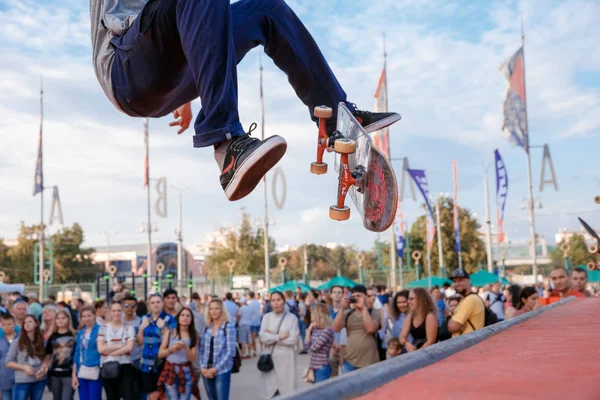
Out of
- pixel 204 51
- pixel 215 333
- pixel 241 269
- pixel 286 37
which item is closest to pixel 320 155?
pixel 286 37

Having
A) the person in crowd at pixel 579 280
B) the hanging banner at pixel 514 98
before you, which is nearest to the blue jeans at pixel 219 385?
the person in crowd at pixel 579 280

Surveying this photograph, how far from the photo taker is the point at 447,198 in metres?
47.7

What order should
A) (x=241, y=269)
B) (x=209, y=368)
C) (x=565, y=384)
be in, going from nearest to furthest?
(x=565, y=384), (x=209, y=368), (x=241, y=269)

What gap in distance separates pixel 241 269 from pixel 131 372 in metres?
38.5

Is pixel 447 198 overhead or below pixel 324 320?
overhead

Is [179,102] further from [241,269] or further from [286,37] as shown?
[241,269]

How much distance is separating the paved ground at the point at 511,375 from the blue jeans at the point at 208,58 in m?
1.45

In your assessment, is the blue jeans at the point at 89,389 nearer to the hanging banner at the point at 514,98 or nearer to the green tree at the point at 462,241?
the hanging banner at the point at 514,98

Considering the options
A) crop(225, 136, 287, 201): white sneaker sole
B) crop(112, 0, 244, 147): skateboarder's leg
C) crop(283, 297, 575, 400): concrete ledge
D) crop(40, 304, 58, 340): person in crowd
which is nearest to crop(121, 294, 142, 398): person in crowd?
crop(40, 304, 58, 340): person in crowd

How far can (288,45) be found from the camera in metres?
3.08

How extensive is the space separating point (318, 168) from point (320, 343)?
19.5ft

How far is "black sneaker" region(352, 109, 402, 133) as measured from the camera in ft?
10.7

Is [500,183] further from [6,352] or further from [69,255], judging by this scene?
[69,255]

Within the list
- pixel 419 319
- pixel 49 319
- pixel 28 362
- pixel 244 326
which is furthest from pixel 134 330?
pixel 244 326
